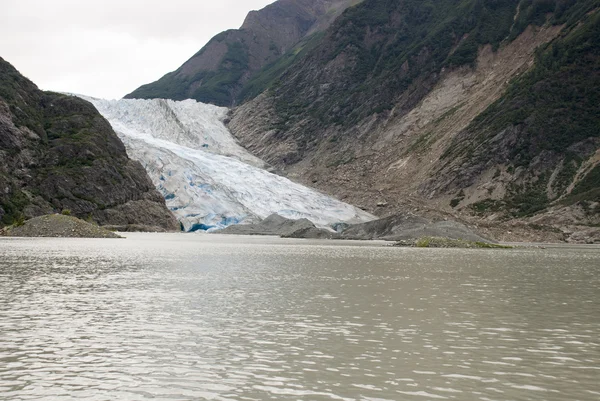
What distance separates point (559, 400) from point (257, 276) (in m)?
19.6

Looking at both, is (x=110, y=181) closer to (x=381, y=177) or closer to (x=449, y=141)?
(x=381, y=177)

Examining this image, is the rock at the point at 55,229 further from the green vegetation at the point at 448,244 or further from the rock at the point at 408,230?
the rock at the point at 408,230

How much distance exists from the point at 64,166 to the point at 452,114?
81899mm

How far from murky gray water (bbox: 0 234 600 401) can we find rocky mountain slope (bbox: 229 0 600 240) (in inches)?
2885

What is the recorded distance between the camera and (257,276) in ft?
94.8

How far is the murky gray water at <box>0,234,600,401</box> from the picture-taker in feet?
35.2

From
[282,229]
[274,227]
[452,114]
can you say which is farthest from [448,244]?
[452,114]

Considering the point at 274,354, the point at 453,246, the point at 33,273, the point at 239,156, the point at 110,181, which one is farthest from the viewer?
the point at 239,156

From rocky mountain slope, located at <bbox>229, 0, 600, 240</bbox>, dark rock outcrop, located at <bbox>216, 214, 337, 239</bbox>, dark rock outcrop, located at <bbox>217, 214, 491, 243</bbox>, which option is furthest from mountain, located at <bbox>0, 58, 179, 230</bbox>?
rocky mountain slope, located at <bbox>229, 0, 600, 240</bbox>

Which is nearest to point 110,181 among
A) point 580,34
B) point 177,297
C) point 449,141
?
point 449,141

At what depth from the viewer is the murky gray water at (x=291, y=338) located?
422 inches

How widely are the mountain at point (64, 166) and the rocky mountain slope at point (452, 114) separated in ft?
151

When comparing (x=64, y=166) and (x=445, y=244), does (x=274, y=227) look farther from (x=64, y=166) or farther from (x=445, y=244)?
(x=445, y=244)

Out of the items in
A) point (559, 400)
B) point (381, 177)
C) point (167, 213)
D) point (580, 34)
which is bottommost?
point (559, 400)
